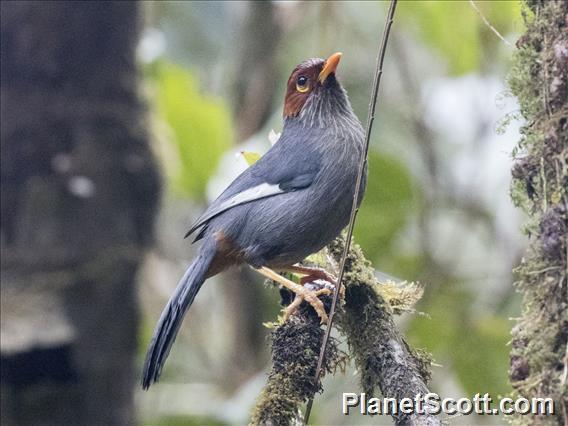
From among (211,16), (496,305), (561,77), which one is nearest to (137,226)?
(211,16)

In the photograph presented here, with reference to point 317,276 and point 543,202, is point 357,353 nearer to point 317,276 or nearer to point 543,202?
point 317,276

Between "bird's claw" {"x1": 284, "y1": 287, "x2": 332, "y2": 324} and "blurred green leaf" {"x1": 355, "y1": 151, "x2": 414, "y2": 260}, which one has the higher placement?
"blurred green leaf" {"x1": 355, "y1": 151, "x2": 414, "y2": 260}

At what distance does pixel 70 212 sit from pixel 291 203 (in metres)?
1.67

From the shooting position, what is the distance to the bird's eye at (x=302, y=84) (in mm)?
3977

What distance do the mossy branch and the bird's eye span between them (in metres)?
1.12

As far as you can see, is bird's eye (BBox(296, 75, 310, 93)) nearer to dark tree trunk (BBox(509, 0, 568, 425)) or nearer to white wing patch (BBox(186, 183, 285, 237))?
white wing patch (BBox(186, 183, 285, 237))

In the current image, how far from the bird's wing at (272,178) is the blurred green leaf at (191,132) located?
202 cm

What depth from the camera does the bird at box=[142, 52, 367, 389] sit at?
11.3 ft

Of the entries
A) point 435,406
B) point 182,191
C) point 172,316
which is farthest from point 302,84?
point 182,191

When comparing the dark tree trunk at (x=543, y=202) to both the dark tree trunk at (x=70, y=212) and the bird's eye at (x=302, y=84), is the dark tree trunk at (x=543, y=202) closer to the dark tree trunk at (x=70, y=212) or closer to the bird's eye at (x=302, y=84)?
the bird's eye at (x=302, y=84)

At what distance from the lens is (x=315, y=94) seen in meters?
3.96

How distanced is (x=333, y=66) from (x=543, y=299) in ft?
5.96

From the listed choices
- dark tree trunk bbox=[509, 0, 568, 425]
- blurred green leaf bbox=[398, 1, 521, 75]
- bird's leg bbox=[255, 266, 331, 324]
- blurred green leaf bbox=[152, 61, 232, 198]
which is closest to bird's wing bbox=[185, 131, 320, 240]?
bird's leg bbox=[255, 266, 331, 324]

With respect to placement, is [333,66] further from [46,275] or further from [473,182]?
[473,182]
